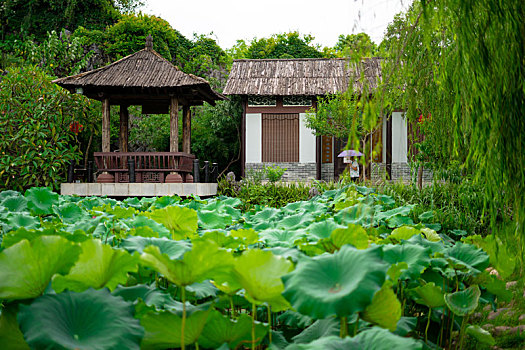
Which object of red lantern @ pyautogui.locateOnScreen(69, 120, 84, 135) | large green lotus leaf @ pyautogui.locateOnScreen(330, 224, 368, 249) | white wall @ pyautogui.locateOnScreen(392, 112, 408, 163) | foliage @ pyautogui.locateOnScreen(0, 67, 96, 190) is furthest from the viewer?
white wall @ pyautogui.locateOnScreen(392, 112, 408, 163)

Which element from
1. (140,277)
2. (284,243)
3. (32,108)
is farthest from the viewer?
Answer: (32,108)

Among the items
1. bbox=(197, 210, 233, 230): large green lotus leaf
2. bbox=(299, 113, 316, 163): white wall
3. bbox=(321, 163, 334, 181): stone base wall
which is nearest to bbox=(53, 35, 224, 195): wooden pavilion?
bbox=(299, 113, 316, 163): white wall

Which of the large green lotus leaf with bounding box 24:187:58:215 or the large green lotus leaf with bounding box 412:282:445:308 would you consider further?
the large green lotus leaf with bounding box 24:187:58:215

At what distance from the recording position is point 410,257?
1.61 meters

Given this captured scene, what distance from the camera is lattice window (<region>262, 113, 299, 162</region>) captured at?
14.2 meters

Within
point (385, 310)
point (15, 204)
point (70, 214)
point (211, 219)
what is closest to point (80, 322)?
point (385, 310)

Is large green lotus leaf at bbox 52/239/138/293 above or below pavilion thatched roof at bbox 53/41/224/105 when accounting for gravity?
below

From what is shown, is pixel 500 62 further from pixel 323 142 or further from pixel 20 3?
pixel 20 3

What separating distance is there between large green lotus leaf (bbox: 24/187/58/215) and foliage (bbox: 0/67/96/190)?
23.9 feet

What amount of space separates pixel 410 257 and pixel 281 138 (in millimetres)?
12722

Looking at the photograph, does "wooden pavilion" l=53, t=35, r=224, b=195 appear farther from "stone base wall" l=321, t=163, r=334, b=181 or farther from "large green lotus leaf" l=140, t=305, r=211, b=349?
"large green lotus leaf" l=140, t=305, r=211, b=349

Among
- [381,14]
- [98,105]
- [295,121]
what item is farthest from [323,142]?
[381,14]

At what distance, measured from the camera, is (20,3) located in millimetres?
18016

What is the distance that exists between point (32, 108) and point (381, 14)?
9885mm
